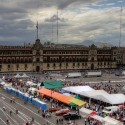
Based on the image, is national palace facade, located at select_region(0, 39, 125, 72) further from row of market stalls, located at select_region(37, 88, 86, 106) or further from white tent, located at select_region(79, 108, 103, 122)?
white tent, located at select_region(79, 108, 103, 122)

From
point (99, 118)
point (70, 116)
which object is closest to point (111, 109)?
point (99, 118)

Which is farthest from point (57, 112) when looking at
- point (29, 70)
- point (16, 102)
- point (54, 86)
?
A: point (29, 70)

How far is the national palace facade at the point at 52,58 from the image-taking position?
116062 millimetres

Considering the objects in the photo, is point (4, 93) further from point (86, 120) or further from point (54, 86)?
point (86, 120)

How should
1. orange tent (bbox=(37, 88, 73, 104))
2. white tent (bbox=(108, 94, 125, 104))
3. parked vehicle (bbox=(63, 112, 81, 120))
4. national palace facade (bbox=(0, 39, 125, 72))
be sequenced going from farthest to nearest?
national palace facade (bbox=(0, 39, 125, 72)), orange tent (bbox=(37, 88, 73, 104)), white tent (bbox=(108, 94, 125, 104)), parked vehicle (bbox=(63, 112, 81, 120))

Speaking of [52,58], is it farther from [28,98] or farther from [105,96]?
[105,96]

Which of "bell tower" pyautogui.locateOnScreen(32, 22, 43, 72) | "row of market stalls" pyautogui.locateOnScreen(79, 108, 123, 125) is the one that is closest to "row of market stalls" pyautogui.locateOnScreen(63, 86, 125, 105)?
"row of market stalls" pyautogui.locateOnScreen(79, 108, 123, 125)

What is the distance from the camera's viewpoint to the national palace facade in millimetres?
116062

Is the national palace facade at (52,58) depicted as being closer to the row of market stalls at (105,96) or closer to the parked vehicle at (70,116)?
the row of market stalls at (105,96)

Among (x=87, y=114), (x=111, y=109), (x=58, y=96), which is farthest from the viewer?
(x=58, y=96)

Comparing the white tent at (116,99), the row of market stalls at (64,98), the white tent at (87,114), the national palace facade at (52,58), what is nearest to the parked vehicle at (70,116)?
the white tent at (87,114)

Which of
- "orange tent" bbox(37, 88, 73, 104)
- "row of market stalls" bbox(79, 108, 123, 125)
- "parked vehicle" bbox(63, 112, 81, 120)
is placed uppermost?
"orange tent" bbox(37, 88, 73, 104)

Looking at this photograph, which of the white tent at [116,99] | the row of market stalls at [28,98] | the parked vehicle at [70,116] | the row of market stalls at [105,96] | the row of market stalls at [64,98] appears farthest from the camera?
the row of market stalls at [105,96]

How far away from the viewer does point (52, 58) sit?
402 ft
